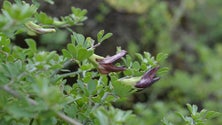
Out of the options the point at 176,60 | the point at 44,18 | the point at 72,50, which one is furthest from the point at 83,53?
the point at 176,60

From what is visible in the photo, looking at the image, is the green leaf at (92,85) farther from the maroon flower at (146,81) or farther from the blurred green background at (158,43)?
the blurred green background at (158,43)

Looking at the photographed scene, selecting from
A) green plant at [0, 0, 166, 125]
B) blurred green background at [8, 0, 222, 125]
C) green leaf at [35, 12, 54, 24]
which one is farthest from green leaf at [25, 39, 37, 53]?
blurred green background at [8, 0, 222, 125]

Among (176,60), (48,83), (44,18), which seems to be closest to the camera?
(48,83)

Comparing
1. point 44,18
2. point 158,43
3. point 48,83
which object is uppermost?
point 158,43

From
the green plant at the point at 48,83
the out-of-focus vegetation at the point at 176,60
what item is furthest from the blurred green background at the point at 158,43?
the green plant at the point at 48,83

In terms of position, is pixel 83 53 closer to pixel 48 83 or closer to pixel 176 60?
pixel 48 83

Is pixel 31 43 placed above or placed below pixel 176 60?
below

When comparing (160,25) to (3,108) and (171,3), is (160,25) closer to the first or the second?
(171,3)

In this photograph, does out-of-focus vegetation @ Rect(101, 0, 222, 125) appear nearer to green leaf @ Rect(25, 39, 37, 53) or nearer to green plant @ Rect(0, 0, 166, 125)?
green plant @ Rect(0, 0, 166, 125)

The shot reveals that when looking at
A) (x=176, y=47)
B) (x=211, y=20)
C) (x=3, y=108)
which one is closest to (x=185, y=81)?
(x=176, y=47)
